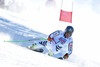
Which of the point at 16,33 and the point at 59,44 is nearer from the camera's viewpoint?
the point at 59,44

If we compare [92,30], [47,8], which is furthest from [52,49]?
[47,8]

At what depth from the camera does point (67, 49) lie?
11.8 metres

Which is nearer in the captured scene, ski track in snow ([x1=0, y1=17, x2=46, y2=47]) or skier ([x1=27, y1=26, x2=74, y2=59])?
skier ([x1=27, y1=26, x2=74, y2=59])

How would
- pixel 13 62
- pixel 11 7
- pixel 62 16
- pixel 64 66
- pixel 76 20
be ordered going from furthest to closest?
pixel 11 7
pixel 76 20
pixel 62 16
pixel 64 66
pixel 13 62

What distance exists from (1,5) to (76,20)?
15159 millimetres

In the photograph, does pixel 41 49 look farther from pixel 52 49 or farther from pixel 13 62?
pixel 13 62

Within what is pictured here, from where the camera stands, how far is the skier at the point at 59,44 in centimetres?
1182

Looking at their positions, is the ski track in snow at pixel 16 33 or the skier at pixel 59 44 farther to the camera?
the ski track in snow at pixel 16 33

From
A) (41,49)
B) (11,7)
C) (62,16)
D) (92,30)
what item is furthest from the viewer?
(11,7)

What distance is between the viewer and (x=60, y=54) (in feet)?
39.5

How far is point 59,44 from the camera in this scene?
39.6 feet

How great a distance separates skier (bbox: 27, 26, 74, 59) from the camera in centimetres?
1182

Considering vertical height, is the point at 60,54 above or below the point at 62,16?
below

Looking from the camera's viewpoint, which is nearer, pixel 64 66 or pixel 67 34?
pixel 64 66
